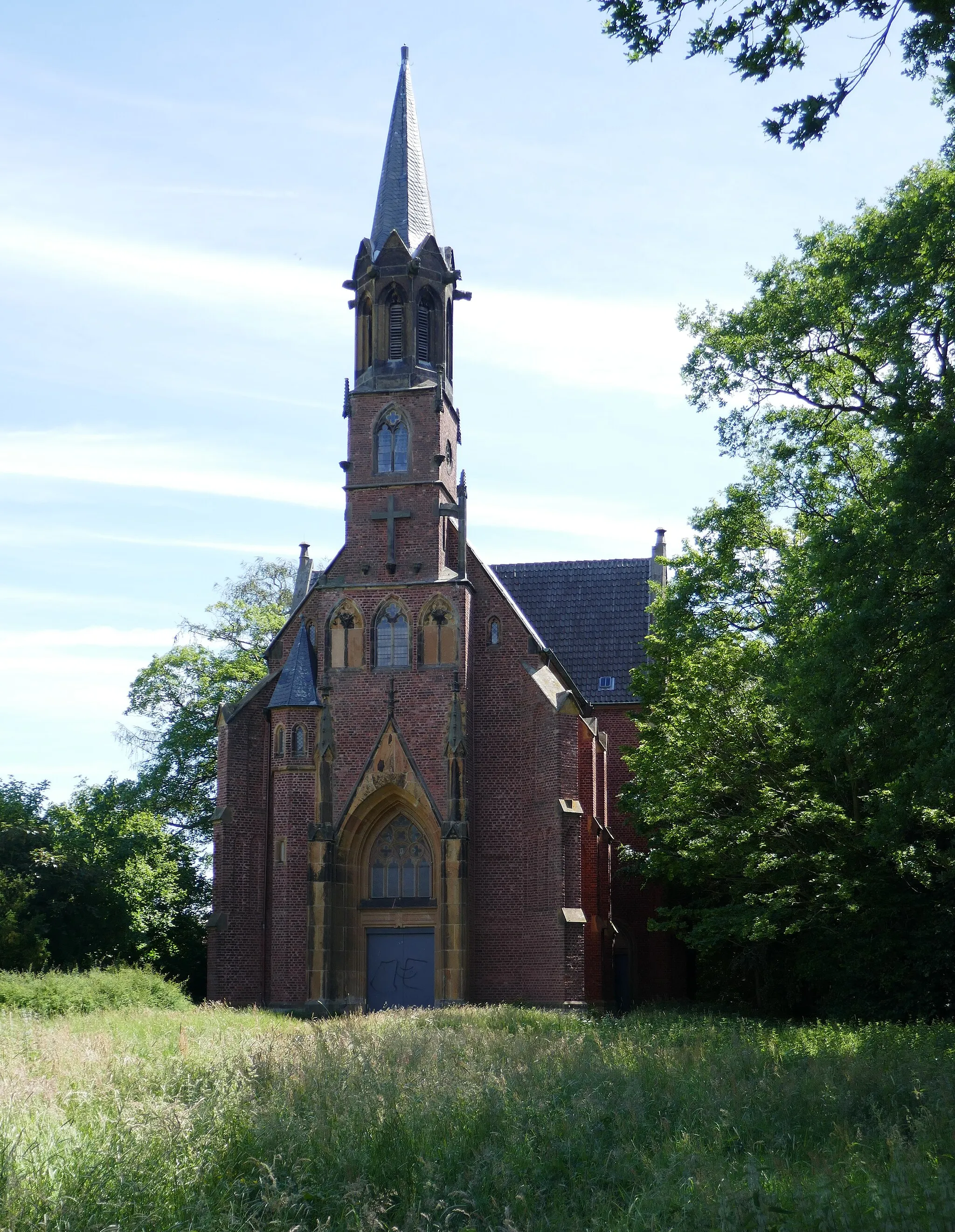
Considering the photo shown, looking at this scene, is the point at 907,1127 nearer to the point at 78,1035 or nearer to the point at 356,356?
the point at 78,1035

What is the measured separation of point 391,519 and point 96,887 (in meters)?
11.3

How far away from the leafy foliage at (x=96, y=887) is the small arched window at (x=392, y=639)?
8.74 metres

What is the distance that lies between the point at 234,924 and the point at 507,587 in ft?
48.0

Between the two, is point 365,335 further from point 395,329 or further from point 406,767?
point 406,767

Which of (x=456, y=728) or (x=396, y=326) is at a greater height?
(x=396, y=326)

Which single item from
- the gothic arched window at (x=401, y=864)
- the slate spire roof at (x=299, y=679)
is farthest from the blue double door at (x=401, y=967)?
the slate spire roof at (x=299, y=679)

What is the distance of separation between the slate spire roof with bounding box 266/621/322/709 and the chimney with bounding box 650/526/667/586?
34.8 feet

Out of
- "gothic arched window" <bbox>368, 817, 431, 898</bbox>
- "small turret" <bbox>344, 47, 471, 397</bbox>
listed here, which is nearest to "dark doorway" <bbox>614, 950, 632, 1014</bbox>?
"gothic arched window" <bbox>368, 817, 431, 898</bbox>

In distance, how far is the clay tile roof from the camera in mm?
38344

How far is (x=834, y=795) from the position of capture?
89.8 feet

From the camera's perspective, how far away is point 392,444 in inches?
1275

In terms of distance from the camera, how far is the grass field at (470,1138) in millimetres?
8516

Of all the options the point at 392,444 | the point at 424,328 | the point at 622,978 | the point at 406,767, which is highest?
the point at 424,328

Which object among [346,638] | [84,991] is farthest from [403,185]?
[84,991]
